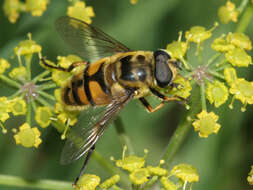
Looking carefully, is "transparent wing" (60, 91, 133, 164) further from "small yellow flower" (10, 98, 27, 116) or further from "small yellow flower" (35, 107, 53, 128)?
"small yellow flower" (10, 98, 27, 116)

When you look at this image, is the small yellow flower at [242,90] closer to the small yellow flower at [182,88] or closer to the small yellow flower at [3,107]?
the small yellow flower at [182,88]

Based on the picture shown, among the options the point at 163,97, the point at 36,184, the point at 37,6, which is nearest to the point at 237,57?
the point at 163,97

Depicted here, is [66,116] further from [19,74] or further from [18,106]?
[19,74]

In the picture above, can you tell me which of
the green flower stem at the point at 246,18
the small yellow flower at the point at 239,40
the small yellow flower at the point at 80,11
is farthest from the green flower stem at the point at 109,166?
the green flower stem at the point at 246,18

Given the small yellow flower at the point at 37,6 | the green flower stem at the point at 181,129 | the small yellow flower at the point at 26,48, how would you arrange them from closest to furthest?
1. the green flower stem at the point at 181,129
2. the small yellow flower at the point at 26,48
3. the small yellow flower at the point at 37,6

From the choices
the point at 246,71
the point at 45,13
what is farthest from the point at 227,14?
the point at 45,13

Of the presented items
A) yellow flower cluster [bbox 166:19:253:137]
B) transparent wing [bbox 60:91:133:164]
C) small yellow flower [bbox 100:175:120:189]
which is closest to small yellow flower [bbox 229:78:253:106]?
yellow flower cluster [bbox 166:19:253:137]
